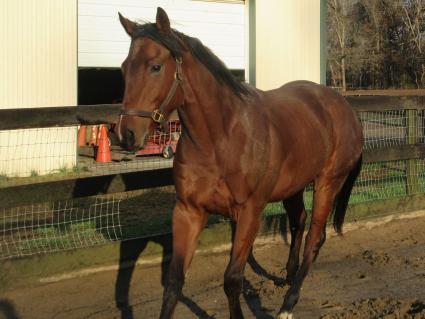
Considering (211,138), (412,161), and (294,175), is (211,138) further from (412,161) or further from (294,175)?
(412,161)

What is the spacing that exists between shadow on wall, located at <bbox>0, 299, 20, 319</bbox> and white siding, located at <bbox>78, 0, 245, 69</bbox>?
680cm

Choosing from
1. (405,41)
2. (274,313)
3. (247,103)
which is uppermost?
(405,41)

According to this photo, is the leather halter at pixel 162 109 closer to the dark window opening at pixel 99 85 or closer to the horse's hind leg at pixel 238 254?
the horse's hind leg at pixel 238 254

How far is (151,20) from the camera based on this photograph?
12.3m

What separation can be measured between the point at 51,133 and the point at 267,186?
24.1 ft

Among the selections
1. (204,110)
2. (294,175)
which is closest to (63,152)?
(294,175)

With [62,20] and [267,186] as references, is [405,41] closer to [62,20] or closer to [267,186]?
[62,20]

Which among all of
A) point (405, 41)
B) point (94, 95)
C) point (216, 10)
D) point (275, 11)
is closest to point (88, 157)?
point (94, 95)

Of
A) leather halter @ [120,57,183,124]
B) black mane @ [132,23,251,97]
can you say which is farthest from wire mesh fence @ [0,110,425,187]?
leather halter @ [120,57,183,124]

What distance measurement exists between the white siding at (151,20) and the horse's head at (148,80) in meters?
7.12

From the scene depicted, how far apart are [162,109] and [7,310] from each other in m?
2.12

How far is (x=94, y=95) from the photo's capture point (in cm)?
1374

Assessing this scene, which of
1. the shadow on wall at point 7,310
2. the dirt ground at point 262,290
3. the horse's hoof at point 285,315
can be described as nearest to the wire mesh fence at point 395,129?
the dirt ground at point 262,290

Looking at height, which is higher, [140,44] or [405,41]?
[405,41]
